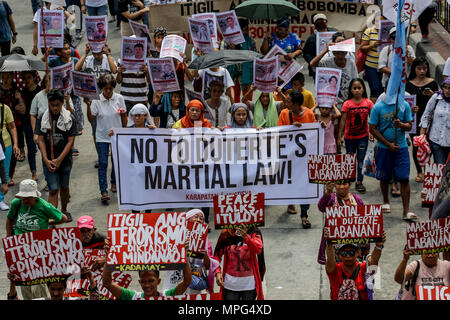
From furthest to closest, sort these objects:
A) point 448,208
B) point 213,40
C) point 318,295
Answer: point 213,40, point 318,295, point 448,208

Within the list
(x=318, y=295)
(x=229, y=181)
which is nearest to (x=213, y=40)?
(x=229, y=181)

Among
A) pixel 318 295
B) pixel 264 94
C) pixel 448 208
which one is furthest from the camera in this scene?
pixel 264 94

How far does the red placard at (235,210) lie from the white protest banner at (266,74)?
375cm

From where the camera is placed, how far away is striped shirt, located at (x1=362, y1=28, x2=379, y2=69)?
14.4m

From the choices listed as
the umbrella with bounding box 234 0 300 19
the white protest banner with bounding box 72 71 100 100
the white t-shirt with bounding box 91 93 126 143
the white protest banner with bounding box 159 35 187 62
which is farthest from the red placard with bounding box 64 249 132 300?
the umbrella with bounding box 234 0 300 19

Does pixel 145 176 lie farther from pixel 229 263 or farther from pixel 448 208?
pixel 448 208

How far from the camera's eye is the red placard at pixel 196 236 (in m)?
8.38

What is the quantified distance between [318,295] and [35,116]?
4.72 metres

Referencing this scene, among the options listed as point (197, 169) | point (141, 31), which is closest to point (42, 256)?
point (197, 169)

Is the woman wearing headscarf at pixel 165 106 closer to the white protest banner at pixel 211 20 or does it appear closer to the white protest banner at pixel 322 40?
the white protest banner at pixel 211 20

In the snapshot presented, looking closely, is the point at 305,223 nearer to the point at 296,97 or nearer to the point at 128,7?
the point at 296,97

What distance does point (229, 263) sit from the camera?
877 centimetres

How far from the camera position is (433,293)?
712cm

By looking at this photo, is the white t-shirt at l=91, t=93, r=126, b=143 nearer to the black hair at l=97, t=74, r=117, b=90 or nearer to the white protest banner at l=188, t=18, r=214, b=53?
the black hair at l=97, t=74, r=117, b=90
